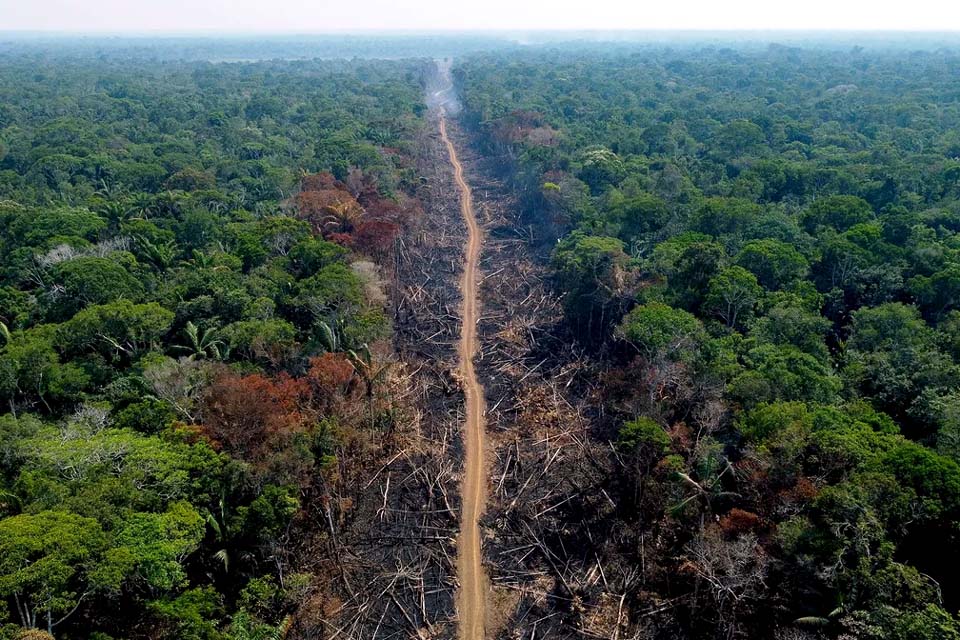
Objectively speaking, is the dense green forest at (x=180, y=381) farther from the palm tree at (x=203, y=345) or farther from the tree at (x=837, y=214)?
the tree at (x=837, y=214)

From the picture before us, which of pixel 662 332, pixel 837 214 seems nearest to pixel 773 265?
pixel 662 332

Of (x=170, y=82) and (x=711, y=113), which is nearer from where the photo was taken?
(x=711, y=113)

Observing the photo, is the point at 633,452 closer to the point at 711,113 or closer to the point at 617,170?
the point at 617,170

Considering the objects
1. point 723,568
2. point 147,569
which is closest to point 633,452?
point 723,568

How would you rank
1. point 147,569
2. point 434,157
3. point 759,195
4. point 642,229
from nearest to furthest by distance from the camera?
1. point 147,569
2. point 642,229
3. point 759,195
4. point 434,157

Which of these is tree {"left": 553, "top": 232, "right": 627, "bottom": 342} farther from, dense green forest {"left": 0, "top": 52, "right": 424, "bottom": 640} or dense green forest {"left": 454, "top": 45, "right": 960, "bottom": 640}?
dense green forest {"left": 0, "top": 52, "right": 424, "bottom": 640}

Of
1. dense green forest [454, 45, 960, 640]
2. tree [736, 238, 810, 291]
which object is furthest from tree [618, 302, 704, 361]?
tree [736, 238, 810, 291]

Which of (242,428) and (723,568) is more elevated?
(242,428)
